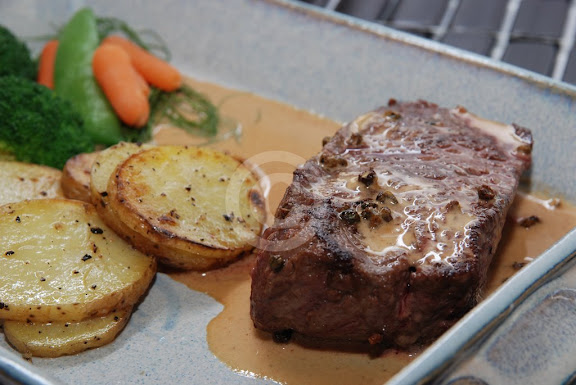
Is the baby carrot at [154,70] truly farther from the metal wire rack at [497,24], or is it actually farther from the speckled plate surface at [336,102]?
the metal wire rack at [497,24]

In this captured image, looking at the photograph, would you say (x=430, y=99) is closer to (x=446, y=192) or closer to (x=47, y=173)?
(x=446, y=192)

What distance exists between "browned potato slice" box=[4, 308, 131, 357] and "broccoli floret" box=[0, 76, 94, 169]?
159 centimetres

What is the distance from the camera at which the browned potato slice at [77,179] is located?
405cm


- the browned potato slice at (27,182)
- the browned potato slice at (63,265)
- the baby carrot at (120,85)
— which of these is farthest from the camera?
the baby carrot at (120,85)

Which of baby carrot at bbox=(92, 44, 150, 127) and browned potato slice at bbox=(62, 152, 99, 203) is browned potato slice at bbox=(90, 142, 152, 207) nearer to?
browned potato slice at bbox=(62, 152, 99, 203)

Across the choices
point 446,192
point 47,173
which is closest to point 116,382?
point 47,173

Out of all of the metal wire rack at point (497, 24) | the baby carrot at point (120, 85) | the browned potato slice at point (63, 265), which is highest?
the metal wire rack at point (497, 24)

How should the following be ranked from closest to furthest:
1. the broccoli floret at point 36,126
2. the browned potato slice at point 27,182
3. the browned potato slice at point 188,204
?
the browned potato slice at point 188,204 → the browned potato slice at point 27,182 → the broccoli floret at point 36,126

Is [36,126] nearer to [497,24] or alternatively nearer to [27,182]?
[27,182]

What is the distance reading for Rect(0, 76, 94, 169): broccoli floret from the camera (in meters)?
4.51

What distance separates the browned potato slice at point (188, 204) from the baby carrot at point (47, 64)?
1990 millimetres

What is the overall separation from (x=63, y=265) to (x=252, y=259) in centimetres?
111

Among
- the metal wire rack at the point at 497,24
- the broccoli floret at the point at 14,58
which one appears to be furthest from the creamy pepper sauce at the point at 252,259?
the metal wire rack at the point at 497,24

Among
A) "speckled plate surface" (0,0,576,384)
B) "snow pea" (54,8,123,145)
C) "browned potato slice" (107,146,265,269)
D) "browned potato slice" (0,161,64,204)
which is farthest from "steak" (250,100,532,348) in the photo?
"snow pea" (54,8,123,145)
